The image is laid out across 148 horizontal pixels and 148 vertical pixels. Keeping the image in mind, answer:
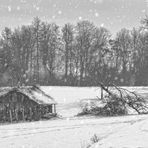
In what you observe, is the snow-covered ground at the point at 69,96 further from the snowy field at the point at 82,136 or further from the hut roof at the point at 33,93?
the snowy field at the point at 82,136

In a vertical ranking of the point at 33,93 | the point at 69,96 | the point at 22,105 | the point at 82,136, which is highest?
the point at 33,93

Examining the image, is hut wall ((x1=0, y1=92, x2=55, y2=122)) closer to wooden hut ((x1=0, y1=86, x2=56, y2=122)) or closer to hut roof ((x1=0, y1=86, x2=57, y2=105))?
wooden hut ((x1=0, y1=86, x2=56, y2=122))

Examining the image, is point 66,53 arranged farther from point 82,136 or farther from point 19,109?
point 82,136

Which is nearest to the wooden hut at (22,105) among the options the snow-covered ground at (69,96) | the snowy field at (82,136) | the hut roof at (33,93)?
the hut roof at (33,93)

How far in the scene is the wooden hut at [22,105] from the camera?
32953mm

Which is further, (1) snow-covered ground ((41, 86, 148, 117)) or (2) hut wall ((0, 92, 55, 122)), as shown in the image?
(1) snow-covered ground ((41, 86, 148, 117))

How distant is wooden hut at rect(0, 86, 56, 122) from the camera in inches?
1297

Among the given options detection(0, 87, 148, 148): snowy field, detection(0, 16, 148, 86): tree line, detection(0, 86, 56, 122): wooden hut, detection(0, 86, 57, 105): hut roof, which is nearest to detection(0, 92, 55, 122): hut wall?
detection(0, 86, 56, 122): wooden hut

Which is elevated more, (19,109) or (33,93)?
(33,93)

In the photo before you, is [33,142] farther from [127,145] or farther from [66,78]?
[66,78]

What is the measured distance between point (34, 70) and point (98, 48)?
40.8 feet

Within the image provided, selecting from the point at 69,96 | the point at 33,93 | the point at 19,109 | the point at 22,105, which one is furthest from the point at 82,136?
the point at 69,96

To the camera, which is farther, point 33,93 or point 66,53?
point 66,53

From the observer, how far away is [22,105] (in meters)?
34.3
